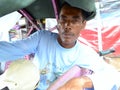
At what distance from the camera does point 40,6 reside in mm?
1563

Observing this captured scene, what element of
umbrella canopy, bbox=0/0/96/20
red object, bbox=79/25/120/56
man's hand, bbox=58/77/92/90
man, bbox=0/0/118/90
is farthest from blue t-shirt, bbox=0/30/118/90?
red object, bbox=79/25/120/56

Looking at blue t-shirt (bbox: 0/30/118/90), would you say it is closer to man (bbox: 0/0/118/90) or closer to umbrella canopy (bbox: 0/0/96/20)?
man (bbox: 0/0/118/90)

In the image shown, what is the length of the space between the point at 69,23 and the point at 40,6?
24 cm

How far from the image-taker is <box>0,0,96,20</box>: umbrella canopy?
966 mm

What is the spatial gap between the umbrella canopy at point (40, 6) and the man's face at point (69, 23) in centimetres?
5

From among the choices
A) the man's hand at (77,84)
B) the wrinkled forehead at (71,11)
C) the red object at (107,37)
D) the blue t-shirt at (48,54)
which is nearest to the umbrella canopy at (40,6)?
the wrinkled forehead at (71,11)

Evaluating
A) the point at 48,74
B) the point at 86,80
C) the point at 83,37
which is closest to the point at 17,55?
the point at 48,74

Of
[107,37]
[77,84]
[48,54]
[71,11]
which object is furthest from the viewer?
[107,37]

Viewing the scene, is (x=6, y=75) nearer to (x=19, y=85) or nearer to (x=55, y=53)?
(x=19, y=85)

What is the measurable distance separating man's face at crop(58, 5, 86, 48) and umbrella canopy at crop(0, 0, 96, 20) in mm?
45

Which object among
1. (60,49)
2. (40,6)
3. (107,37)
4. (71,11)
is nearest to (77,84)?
(71,11)

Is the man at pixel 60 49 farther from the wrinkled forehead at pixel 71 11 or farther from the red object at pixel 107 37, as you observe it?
the red object at pixel 107 37

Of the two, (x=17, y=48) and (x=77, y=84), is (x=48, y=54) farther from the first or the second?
(x=77, y=84)

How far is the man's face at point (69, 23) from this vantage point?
54.4 inches
